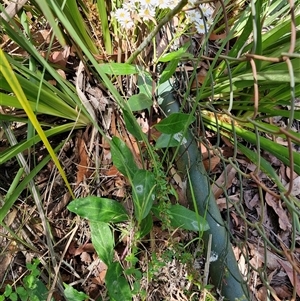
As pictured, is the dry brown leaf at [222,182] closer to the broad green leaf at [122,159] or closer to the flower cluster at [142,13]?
the broad green leaf at [122,159]

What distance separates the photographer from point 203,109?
108 centimetres

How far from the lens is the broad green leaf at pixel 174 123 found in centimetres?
83

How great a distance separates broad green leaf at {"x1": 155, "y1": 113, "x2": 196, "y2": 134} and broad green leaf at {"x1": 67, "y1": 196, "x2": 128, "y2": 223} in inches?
8.1

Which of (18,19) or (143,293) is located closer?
(143,293)

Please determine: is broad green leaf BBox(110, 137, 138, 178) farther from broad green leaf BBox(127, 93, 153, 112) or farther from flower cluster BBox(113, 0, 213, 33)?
flower cluster BBox(113, 0, 213, 33)

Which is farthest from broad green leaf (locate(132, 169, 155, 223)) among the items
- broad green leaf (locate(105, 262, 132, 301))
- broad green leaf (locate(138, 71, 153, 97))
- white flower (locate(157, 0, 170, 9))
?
white flower (locate(157, 0, 170, 9))

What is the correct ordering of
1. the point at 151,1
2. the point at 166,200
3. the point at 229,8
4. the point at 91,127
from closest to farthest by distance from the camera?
1. the point at 151,1
2. the point at 166,200
3. the point at 91,127
4. the point at 229,8

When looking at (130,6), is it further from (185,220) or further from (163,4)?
(185,220)

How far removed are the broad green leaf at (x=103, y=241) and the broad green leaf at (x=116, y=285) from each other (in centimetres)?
3

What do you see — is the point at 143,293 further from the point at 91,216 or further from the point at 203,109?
the point at 203,109

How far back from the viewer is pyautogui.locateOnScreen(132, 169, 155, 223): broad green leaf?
0.79 metres

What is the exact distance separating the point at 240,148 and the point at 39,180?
0.56 metres

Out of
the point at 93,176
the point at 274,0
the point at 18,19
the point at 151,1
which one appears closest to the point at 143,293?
the point at 93,176

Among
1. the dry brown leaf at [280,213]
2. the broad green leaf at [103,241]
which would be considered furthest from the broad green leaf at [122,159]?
the dry brown leaf at [280,213]
